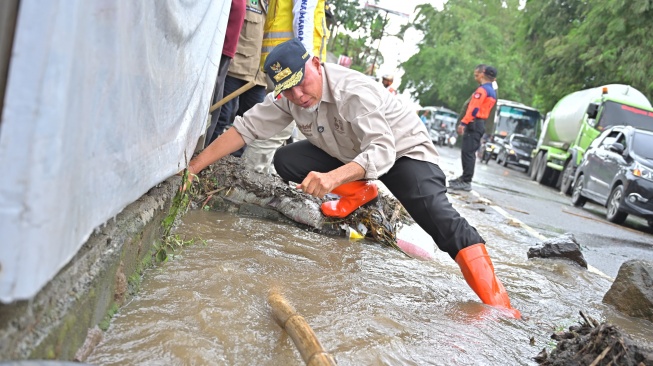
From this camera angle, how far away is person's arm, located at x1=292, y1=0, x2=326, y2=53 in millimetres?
5035

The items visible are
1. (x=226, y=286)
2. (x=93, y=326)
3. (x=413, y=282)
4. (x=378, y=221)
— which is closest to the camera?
(x=93, y=326)

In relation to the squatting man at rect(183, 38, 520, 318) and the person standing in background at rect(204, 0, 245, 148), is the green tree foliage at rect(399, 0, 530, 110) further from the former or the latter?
the squatting man at rect(183, 38, 520, 318)

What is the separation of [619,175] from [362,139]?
8799 mm

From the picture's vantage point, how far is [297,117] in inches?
156

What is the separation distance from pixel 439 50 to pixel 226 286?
42.6 m

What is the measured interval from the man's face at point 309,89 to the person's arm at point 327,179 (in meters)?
0.49

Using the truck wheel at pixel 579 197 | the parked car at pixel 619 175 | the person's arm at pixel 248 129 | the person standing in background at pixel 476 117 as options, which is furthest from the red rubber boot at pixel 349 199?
the truck wheel at pixel 579 197

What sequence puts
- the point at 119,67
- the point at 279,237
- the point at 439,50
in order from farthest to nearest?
1. the point at 439,50
2. the point at 279,237
3. the point at 119,67

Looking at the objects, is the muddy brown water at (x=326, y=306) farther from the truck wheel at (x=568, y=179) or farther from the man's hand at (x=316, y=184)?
the truck wheel at (x=568, y=179)

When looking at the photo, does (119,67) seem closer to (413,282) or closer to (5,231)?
(5,231)

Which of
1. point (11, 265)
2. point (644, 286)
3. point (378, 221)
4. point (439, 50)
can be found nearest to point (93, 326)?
point (11, 265)

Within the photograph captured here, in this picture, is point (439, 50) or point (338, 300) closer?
point (338, 300)

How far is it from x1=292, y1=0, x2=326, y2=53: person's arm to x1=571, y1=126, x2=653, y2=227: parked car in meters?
7.21

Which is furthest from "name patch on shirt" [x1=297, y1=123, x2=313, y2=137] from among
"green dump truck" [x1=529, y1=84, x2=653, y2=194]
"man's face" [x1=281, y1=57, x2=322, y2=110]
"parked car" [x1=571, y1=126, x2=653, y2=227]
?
"green dump truck" [x1=529, y1=84, x2=653, y2=194]
